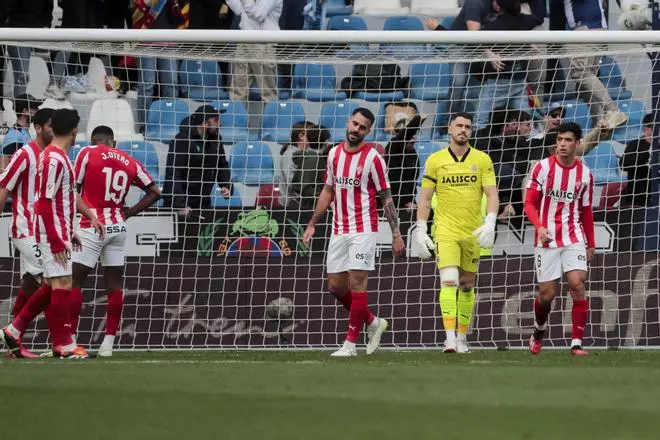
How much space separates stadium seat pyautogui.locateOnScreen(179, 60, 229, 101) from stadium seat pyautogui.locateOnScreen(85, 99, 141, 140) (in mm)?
689

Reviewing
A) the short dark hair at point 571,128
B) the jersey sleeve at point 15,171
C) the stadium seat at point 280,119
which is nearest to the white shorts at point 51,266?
the jersey sleeve at point 15,171

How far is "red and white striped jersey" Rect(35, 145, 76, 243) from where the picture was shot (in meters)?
10.2

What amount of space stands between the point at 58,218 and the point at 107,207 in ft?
4.50

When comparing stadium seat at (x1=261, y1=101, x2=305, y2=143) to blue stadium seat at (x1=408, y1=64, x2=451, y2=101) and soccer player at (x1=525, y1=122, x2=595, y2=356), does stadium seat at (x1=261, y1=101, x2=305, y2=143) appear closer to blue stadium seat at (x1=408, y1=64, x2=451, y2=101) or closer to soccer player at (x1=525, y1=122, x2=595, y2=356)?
blue stadium seat at (x1=408, y1=64, x2=451, y2=101)

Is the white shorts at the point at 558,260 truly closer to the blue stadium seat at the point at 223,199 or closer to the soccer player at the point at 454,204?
the soccer player at the point at 454,204

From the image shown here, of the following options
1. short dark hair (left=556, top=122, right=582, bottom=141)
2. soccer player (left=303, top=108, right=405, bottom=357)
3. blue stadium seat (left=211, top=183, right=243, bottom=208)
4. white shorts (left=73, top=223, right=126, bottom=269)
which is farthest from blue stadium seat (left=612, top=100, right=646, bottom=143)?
white shorts (left=73, top=223, right=126, bottom=269)

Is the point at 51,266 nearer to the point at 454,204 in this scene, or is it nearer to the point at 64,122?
the point at 64,122

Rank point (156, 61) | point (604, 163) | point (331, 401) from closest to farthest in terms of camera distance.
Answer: point (331, 401) < point (604, 163) < point (156, 61)

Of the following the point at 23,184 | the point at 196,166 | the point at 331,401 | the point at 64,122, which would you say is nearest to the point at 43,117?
the point at 23,184

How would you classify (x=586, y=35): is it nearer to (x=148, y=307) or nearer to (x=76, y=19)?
(x=148, y=307)

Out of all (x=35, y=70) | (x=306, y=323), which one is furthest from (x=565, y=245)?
(x=35, y=70)

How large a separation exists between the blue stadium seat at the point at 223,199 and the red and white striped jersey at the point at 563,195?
3.25 metres

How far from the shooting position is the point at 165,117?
570 inches

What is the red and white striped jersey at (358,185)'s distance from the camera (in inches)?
451
